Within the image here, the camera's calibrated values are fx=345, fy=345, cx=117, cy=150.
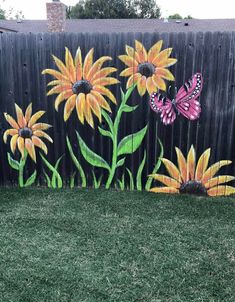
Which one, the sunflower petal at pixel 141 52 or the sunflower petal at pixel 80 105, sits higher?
the sunflower petal at pixel 141 52

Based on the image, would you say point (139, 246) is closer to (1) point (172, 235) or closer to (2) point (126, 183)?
(1) point (172, 235)

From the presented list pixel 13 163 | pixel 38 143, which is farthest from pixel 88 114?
pixel 13 163

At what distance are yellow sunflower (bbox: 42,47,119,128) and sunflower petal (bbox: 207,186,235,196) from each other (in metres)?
1.67

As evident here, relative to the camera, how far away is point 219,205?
161 inches

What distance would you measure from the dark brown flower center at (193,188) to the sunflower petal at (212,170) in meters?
0.08

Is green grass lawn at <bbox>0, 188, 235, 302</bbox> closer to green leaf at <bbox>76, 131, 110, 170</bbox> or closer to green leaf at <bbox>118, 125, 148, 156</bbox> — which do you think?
green leaf at <bbox>76, 131, 110, 170</bbox>

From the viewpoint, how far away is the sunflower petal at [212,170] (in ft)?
14.3

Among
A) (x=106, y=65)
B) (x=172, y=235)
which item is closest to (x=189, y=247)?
(x=172, y=235)

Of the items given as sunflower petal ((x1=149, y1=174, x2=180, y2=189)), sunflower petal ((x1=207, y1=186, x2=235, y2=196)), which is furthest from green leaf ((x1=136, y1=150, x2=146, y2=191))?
sunflower petal ((x1=207, y1=186, x2=235, y2=196))

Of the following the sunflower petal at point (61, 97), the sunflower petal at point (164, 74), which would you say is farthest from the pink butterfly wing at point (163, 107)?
the sunflower petal at point (61, 97)

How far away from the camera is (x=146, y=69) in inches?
163

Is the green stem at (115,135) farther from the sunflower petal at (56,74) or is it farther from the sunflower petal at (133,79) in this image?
the sunflower petal at (56,74)

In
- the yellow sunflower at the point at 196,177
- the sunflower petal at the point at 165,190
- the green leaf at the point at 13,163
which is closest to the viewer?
the yellow sunflower at the point at 196,177

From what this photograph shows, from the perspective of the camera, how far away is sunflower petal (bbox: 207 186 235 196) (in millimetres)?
4398
